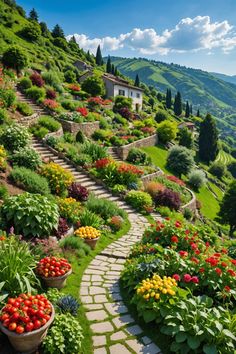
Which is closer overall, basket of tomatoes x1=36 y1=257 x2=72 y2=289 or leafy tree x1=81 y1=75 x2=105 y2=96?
basket of tomatoes x1=36 y1=257 x2=72 y2=289

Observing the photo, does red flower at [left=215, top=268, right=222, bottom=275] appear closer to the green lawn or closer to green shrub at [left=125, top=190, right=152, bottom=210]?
the green lawn

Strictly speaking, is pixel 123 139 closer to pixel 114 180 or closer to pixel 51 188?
pixel 114 180

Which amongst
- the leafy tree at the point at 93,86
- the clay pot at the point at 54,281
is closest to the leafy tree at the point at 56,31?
the leafy tree at the point at 93,86

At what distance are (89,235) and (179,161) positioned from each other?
25806mm

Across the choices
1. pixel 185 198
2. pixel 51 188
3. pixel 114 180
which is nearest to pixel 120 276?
pixel 51 188

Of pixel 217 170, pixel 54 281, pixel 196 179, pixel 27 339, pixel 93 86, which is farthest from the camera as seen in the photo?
pixel 217 170

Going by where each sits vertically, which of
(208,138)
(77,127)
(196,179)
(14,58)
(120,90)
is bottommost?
(196,179)

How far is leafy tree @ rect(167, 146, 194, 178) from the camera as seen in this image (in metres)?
34.5

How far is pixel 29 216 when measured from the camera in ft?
29.5

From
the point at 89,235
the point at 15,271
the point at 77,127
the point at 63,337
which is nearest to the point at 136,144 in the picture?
the point at 77,127

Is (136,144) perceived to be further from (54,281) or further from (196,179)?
(54,281)

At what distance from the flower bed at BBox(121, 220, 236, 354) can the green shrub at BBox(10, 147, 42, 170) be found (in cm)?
747

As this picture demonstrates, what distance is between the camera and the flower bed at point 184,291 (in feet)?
18.0

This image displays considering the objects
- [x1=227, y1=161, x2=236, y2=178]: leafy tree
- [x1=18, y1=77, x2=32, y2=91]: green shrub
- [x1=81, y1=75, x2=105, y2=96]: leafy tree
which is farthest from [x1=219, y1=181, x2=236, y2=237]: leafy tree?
[x1=227, y1=161, x2=236, y2=178]: leafy tree
